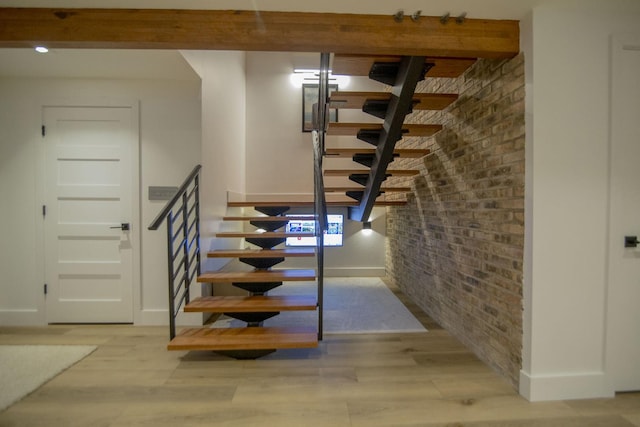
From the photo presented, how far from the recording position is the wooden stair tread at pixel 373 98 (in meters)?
2.25

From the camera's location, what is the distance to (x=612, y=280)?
1.75 m

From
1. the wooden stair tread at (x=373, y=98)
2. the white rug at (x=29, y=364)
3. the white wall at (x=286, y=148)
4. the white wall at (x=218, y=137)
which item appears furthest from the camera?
the white wall at (x=286, y=148)

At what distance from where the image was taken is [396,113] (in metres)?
2.25

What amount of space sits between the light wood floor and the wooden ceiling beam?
217 cm

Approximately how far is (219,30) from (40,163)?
2.60 m

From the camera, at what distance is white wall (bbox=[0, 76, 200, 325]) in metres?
2.82

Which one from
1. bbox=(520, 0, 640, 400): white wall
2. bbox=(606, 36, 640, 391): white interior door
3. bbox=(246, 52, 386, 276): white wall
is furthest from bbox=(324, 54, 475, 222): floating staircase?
bbox=(246, 52, 386, 276): white wall

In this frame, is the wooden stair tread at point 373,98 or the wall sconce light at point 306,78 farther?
the wall sconce light at point 306,78

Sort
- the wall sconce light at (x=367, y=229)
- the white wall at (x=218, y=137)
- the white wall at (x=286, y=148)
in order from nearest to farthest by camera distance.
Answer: the white wall at (x=218, y=137), the white wall at (x=286, y=148), the wall sconce light at (x=367, y=229)

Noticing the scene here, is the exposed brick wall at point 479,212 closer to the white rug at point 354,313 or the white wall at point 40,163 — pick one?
the white rug at point 354,313

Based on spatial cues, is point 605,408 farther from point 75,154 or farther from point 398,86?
point 75,154

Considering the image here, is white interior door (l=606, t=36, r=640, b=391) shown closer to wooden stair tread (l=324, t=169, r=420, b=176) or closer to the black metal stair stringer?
the black metal stair stringer

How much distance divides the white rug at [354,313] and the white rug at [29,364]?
112cm

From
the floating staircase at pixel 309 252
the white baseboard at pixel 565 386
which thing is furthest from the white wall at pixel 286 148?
the white baseboard at pixel 565 386
